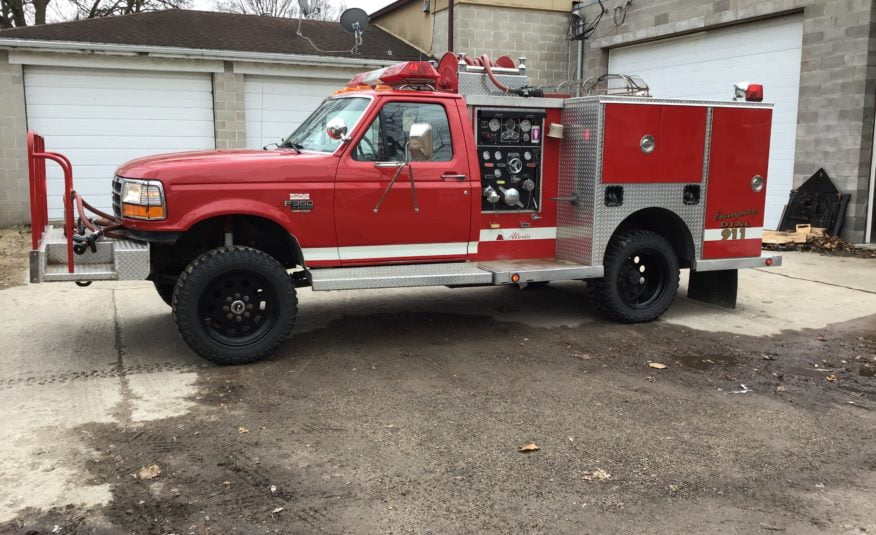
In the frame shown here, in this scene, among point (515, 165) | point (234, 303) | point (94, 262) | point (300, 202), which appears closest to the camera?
point (94, 262)

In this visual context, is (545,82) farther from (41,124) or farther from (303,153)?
(303,153)

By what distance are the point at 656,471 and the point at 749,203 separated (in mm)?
4636

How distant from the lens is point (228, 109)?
15469 millimetres

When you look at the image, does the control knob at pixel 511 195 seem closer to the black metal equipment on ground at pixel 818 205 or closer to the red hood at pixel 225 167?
the red hood at pixel 225 167

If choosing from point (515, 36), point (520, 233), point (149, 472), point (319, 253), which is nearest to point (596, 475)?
point (149, 472)

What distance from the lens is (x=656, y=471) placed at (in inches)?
165

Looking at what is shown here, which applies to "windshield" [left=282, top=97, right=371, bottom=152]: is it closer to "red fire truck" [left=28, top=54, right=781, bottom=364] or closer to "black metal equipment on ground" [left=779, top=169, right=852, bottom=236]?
"red fire truck" [left=28, top=54, right=781, bottom=364]

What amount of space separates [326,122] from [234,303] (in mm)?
1873

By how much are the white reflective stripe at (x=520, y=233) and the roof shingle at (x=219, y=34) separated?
10156 mm

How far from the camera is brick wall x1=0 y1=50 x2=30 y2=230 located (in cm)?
1398

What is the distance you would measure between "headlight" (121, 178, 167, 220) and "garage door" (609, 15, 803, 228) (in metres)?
11.6

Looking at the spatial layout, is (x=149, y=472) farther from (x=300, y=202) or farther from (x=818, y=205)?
(x=818, y=205)

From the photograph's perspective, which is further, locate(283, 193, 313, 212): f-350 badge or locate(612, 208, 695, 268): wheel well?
locate(612, 208, 695, 268): wheel well

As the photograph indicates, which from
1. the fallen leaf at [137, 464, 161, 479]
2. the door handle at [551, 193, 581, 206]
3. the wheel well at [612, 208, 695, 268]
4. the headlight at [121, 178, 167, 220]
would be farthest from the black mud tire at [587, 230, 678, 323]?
the fallen leaf at [137, 464, 161, 479]
